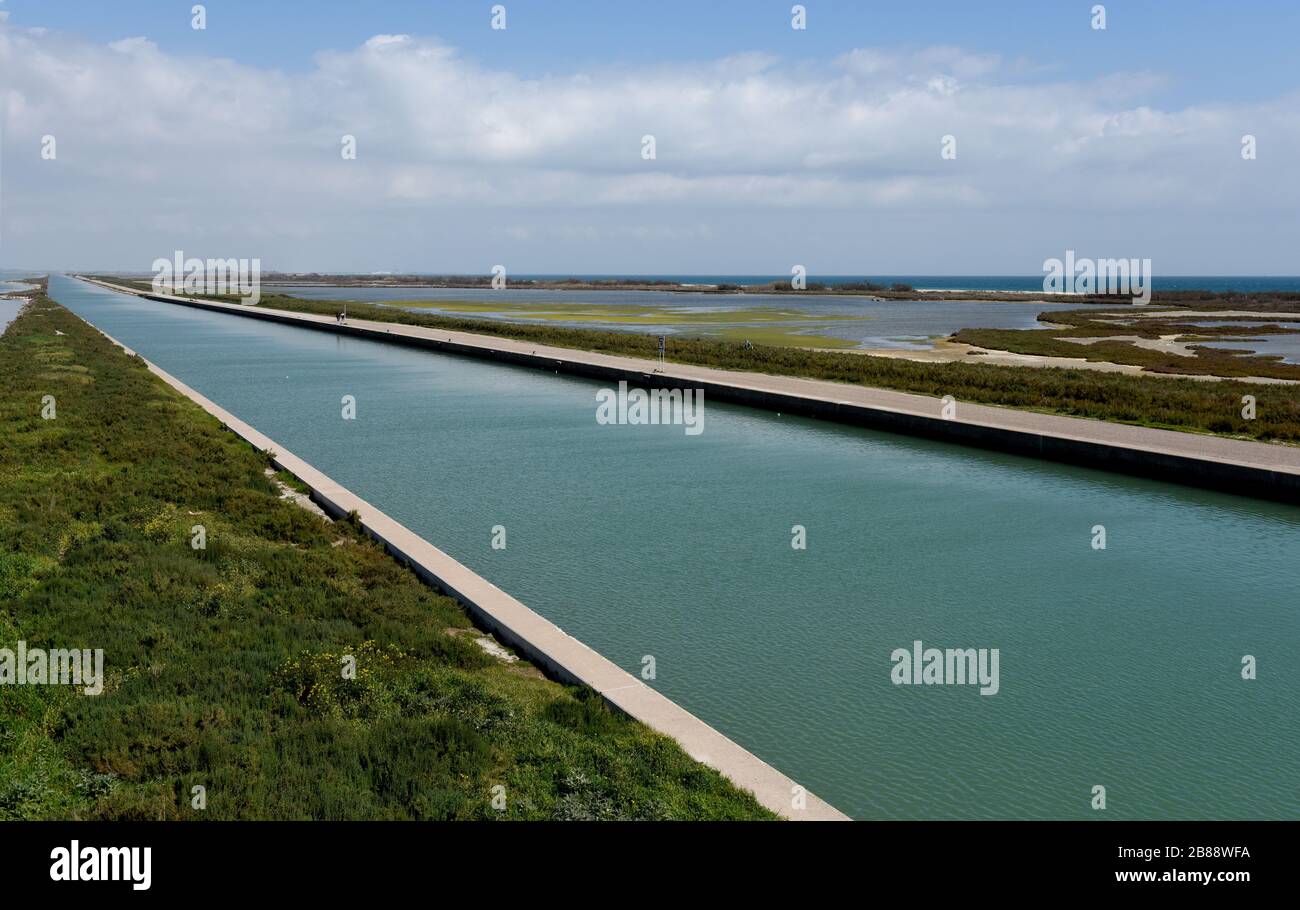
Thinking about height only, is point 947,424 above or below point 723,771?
above

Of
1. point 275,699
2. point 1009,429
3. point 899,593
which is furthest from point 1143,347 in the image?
point 275,699

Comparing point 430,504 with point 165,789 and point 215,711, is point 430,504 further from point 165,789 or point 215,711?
Answer: point 165,789

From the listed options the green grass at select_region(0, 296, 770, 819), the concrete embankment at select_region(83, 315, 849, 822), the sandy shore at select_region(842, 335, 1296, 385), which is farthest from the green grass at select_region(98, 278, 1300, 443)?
the green grass at select_region(0, 296, 770, 819)

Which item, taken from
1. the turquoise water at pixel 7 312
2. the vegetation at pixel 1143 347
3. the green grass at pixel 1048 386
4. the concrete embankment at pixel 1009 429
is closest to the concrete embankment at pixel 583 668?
the concrete embankment at pixel 1009 429

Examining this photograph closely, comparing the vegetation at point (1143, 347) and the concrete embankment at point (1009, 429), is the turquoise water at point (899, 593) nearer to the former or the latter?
the concrete embankment at point (1009, 429)

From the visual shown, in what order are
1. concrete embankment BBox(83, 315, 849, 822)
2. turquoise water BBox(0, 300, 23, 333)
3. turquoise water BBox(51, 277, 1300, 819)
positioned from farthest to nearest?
turquoise water BBox(0, 300, 23, 333)
turquoise water BBox(51, 277, 1300, 819)
concrete embankment BBox(83, 315, 849, 822)

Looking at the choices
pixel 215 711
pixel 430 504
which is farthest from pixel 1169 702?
pixel 430 504

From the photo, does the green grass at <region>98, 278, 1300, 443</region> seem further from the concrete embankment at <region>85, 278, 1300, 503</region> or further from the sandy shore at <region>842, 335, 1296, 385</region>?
the sandy shore at <region>842, 335, 1296, 385</region>
